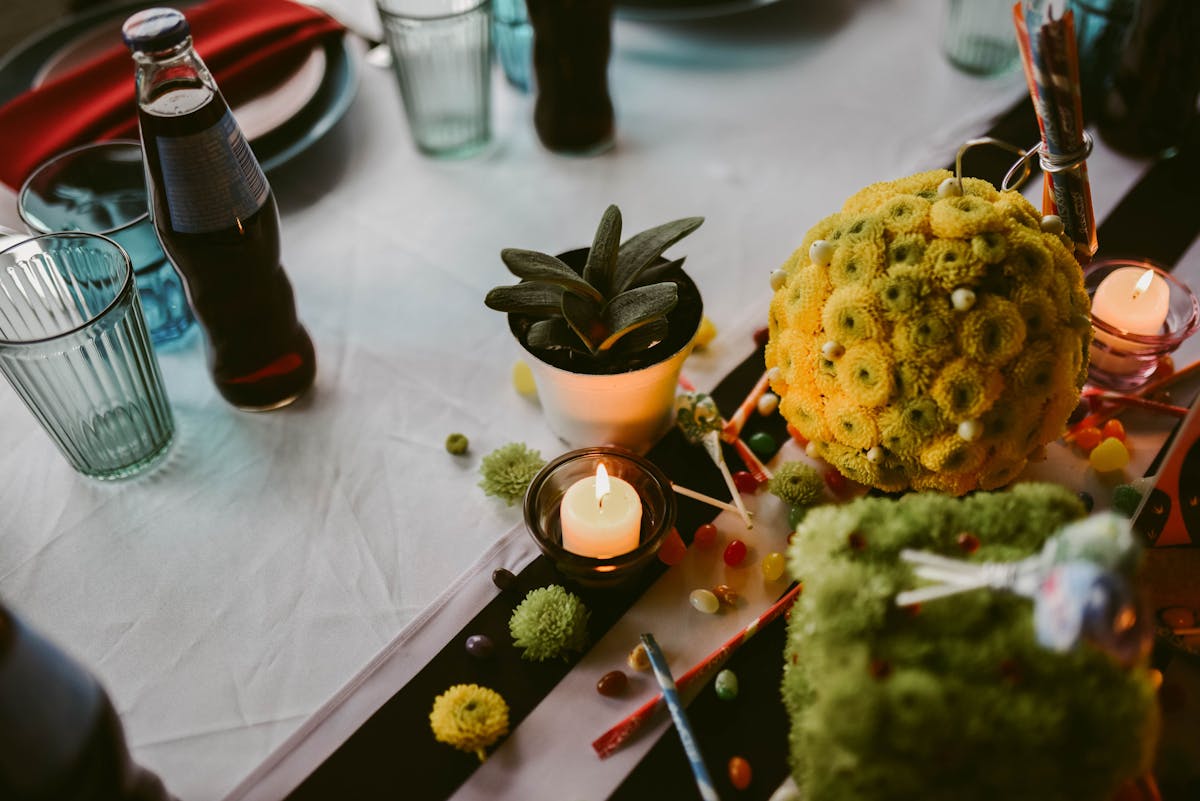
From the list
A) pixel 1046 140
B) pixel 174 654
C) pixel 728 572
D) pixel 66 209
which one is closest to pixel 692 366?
pixel 728 572

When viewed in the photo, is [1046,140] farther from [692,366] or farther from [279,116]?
[279,116]

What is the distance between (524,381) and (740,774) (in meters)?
0.34

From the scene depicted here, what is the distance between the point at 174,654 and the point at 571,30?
614 millimetres

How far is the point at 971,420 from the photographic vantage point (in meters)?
0.52

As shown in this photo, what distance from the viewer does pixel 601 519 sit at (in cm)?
56

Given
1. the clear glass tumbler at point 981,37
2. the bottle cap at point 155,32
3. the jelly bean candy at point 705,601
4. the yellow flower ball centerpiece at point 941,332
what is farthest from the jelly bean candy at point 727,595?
→ the clear glass tumbler at point 981,37

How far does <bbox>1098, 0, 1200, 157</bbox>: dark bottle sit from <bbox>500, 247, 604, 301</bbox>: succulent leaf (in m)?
0.58

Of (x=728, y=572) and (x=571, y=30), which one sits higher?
(x=571, y=30)

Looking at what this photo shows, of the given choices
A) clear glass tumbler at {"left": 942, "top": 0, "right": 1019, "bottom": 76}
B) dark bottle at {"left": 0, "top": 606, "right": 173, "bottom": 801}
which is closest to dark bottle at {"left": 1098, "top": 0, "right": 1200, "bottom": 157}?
clear glass tumbler at {"left": 942, "top": 0, "right": 1019, "bottom": 76}

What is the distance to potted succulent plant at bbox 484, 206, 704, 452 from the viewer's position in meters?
0.59

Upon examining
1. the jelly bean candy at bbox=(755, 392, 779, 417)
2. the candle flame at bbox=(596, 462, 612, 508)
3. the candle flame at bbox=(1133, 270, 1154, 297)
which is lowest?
the jelly bean candy at bbox=(755, 392, 779, 417)

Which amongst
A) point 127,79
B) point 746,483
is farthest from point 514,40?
point 746,483

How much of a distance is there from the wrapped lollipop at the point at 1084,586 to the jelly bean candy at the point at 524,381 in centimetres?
40

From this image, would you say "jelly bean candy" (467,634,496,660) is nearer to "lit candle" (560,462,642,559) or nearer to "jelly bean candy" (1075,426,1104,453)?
"lit candle" (560,462,642,559)
